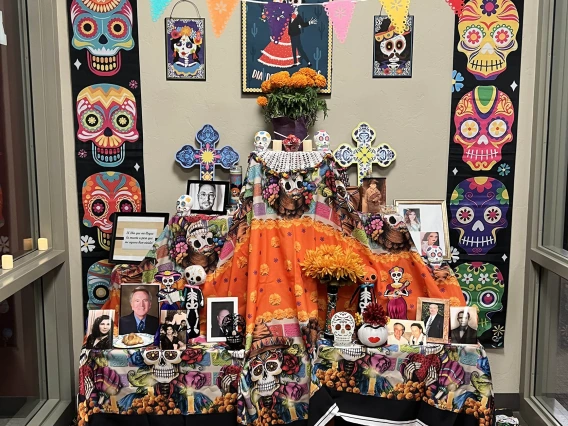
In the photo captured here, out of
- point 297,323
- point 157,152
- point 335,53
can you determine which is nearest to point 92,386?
point 297,323

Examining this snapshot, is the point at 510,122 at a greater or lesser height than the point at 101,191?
greater

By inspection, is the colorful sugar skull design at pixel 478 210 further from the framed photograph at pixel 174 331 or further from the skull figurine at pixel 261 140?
the framed photograph at pixel 174 331

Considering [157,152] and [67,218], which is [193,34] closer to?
[157,152]

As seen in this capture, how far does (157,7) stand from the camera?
2639mm

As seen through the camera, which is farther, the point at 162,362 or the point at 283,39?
the point at 283,39

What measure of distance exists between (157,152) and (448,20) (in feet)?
5.01

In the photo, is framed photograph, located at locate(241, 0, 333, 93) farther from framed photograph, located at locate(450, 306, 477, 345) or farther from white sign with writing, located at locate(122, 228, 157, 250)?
framed photograph, located at locate(450, 306, 477, 345)

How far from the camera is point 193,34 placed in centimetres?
266

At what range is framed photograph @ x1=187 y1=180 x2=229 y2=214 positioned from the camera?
263 centimetres

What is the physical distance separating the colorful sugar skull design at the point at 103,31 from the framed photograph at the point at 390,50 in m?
1.16

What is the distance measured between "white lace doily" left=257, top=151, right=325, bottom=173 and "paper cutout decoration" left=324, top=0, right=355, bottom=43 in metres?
0.64

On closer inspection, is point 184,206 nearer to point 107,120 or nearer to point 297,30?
point 107,120

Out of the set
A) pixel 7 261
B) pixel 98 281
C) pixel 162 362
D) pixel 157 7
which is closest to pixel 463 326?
pixel 162 362

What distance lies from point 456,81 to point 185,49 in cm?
130
